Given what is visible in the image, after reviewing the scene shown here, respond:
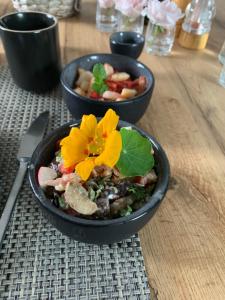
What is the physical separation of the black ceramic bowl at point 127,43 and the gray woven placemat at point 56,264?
388 millimetres

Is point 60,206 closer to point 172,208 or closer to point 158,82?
point 172,208

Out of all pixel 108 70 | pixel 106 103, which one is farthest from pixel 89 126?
pixel 108 70

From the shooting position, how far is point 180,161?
0.52m

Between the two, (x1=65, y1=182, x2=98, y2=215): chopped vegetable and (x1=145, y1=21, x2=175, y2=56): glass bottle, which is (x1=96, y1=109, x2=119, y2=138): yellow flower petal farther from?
(x1=145, y1=21, x2=175, y2=56): glass bottle

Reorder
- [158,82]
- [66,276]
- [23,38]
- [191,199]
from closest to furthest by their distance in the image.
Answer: [66,276]
[191,199]
[23,38]
[158,82]

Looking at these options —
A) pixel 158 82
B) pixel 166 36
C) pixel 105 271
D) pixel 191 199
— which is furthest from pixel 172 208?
pixel 166 36

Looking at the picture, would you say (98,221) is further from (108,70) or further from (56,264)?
(108,70)

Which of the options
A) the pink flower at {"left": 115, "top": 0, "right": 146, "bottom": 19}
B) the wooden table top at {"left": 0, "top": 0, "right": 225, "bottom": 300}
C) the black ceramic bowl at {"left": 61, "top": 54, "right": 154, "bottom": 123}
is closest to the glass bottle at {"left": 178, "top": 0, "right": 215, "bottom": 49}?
the wooden table top at {"left": 0, "top": 0, "right": 225, "bottom": 300}

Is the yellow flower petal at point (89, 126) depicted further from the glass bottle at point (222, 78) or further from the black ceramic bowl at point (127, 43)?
the glass bottle at point (222, 78)

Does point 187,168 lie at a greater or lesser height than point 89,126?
lesser

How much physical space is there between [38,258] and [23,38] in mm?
410

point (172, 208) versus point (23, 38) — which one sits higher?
point (23, 38)

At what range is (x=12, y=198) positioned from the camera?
16.3 inches

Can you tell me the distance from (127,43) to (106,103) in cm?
27
